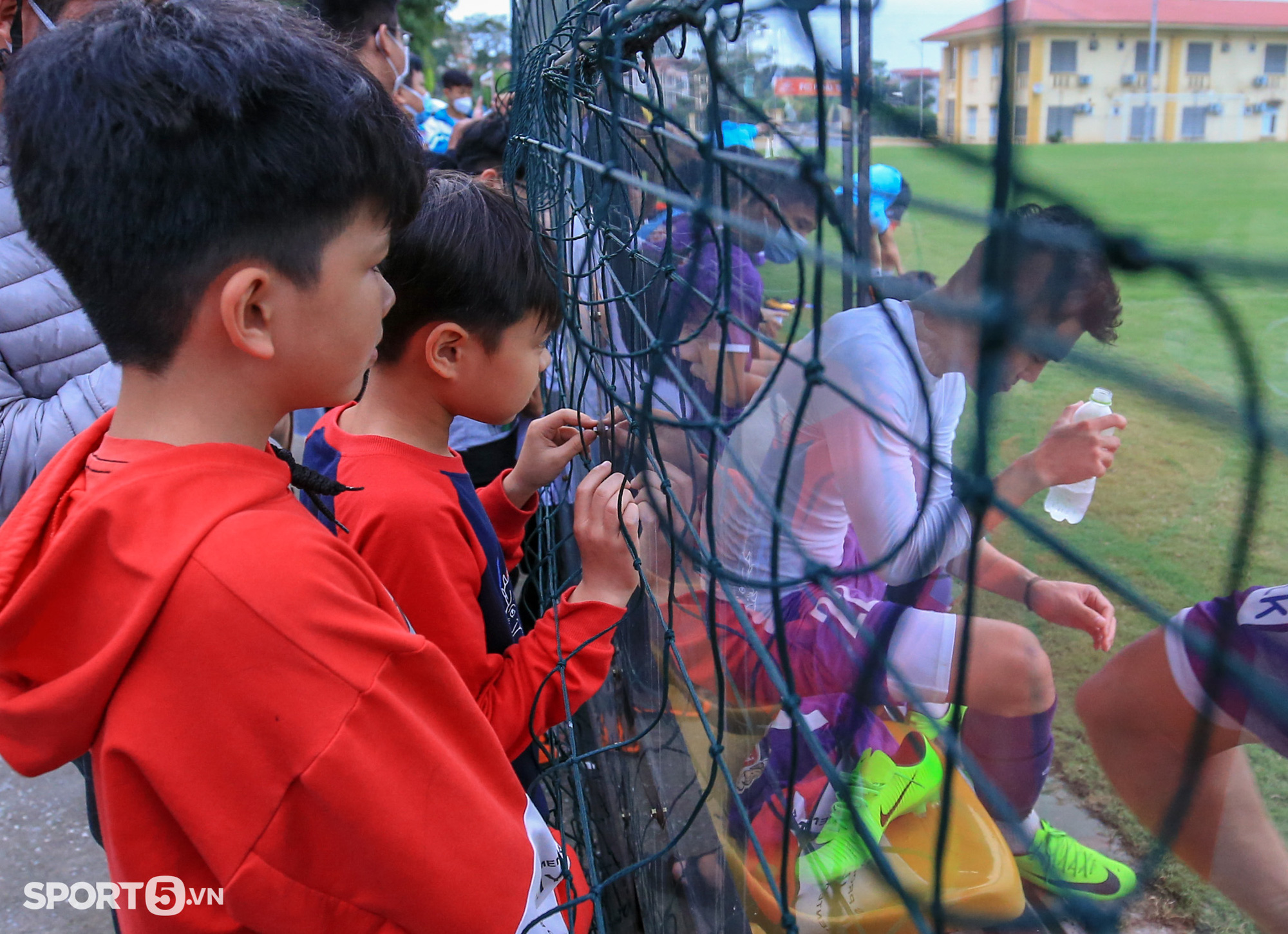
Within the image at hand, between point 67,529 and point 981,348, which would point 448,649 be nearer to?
point 67,529

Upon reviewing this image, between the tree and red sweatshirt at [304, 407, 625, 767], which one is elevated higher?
the tree

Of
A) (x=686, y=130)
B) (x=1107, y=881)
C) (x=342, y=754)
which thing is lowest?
(x=1107, y=881)

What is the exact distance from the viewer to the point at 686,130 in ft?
2.43

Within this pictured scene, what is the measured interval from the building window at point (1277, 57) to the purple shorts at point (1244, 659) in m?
0.33

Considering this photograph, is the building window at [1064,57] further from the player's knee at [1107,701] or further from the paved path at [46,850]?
the paved path at [46,850]

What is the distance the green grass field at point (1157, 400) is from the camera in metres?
0.48

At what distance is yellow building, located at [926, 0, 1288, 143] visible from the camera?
0.48m

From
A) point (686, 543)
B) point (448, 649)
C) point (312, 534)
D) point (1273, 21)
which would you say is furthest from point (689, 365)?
point (1273, 21)

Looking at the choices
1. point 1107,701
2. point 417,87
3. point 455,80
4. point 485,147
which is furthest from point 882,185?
point 455,80

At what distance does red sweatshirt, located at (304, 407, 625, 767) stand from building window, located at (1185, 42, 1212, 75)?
788mm

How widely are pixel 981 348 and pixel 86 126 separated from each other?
2.25 ft

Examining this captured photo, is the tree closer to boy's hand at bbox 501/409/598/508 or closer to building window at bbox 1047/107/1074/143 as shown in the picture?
boy's hand at bbox 501/409/598/508

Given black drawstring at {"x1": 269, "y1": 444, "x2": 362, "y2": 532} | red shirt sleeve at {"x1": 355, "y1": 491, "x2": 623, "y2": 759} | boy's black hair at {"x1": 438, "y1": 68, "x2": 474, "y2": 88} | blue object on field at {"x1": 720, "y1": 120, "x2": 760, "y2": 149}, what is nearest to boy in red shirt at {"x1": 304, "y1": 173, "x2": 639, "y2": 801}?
red shirt sleeve at {"x1": 355, "y1": 491, "x2": 623, "y2": 759}

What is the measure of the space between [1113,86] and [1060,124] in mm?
44
